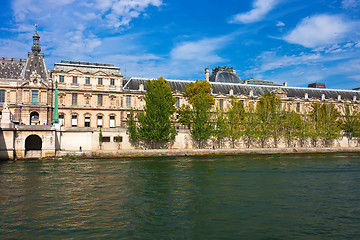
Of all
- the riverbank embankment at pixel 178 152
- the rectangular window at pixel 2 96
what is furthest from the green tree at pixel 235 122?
the rectangular window at pixel 2 96

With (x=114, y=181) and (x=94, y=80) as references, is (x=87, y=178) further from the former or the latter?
(x=94, y=80)

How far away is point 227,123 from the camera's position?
212 ft

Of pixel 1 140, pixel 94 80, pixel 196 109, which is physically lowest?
pixel 1 140

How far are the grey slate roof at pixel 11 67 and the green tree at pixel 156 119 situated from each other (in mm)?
27235

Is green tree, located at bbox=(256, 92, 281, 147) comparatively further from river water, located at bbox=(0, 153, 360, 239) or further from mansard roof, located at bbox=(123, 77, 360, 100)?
river water, located at bbox=(0, 153, 360, 239)

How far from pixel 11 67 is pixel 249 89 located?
5595 cm

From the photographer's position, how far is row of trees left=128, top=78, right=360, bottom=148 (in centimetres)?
5844

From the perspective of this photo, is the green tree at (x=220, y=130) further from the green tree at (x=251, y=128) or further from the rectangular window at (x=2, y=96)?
the rectangular window at (x=2, y=96)

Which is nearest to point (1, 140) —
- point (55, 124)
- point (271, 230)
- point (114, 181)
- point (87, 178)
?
point (55, 124)

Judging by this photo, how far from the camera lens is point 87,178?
30359 millimetres

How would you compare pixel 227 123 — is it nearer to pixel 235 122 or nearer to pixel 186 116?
pixel 235 122

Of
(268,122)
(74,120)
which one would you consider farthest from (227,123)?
(74,120)

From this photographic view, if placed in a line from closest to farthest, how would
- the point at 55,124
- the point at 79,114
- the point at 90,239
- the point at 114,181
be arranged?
the point at 90,239
the point at 114,181
the point at 55,124
the point at 79,114

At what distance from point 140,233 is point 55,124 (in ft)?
136
